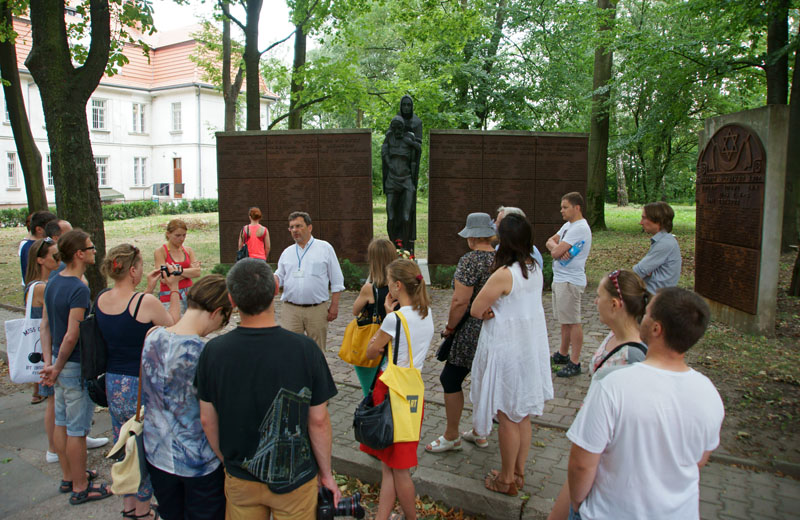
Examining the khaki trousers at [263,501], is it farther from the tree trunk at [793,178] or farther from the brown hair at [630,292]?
the tree trunk at [793,178]

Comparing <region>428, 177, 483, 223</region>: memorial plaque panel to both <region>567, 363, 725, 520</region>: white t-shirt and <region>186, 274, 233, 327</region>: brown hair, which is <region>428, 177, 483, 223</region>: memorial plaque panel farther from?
<region>567, 363, 725, 520</region>: white t-shirt

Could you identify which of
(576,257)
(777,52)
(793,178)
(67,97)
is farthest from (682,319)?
(777,52)

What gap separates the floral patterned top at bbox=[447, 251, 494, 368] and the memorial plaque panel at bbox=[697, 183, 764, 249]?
17.3 ft

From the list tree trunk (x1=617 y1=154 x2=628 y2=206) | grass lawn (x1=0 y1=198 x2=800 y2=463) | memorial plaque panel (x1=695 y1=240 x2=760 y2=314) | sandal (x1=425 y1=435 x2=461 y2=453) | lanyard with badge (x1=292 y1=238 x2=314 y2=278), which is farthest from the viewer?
tree trunk (x1=617 y1=154 x2=628 y2=206)

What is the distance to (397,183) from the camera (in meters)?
11.5

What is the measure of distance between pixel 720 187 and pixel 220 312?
7.86m

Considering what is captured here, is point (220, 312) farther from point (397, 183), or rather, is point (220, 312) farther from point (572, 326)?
point (397, 183)

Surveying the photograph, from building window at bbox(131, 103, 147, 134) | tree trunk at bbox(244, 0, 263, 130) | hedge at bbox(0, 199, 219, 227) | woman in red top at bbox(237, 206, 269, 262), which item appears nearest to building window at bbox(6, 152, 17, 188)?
hedge at bbox(0, 199, 219, 227)

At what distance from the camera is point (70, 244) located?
159 inches

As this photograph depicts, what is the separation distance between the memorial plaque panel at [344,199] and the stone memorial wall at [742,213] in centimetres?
619

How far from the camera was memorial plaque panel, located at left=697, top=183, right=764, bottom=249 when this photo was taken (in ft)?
24.9

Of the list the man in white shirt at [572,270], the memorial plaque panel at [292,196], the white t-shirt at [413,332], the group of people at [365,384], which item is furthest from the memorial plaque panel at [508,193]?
the white t-shirt at [413,332]

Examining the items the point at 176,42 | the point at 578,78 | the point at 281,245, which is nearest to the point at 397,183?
the point at 281,245

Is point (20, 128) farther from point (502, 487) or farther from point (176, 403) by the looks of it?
point (502, 487)
